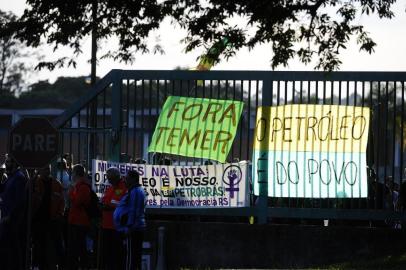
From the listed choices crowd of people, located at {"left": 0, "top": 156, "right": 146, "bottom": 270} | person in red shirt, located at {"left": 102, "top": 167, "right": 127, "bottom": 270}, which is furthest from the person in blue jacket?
person in red shirt, located at {"left": 102, "top": 167, "right": 127, "bottom": 270}

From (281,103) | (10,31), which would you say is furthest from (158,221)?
(10,31)

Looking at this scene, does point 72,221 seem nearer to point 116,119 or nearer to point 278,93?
point 116,119

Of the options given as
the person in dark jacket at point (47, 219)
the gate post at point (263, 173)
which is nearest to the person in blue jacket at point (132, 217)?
the person in dark jacket at point (47, 219)

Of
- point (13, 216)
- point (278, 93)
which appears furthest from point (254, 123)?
point (13, 216)

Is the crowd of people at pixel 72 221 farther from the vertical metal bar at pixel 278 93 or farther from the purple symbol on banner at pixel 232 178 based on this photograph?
the vertical metal bar at pixel 278 93

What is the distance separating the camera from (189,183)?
19750mm

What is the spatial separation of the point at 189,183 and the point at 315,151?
7.32 ft

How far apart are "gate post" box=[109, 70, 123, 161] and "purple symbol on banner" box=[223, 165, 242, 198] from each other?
6.33 feet

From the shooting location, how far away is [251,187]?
1959 centimetres

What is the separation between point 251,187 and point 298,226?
117 centimetres

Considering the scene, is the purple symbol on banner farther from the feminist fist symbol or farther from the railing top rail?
the railing top rail

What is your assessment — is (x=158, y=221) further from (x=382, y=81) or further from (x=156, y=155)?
(x=382, y=81)

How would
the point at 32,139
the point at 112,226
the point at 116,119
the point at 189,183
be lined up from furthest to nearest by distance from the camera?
the point at 116,119
the point at 189,183
the point at 112,226
the point at 32,139

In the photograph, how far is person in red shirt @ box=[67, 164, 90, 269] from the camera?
18266mm
